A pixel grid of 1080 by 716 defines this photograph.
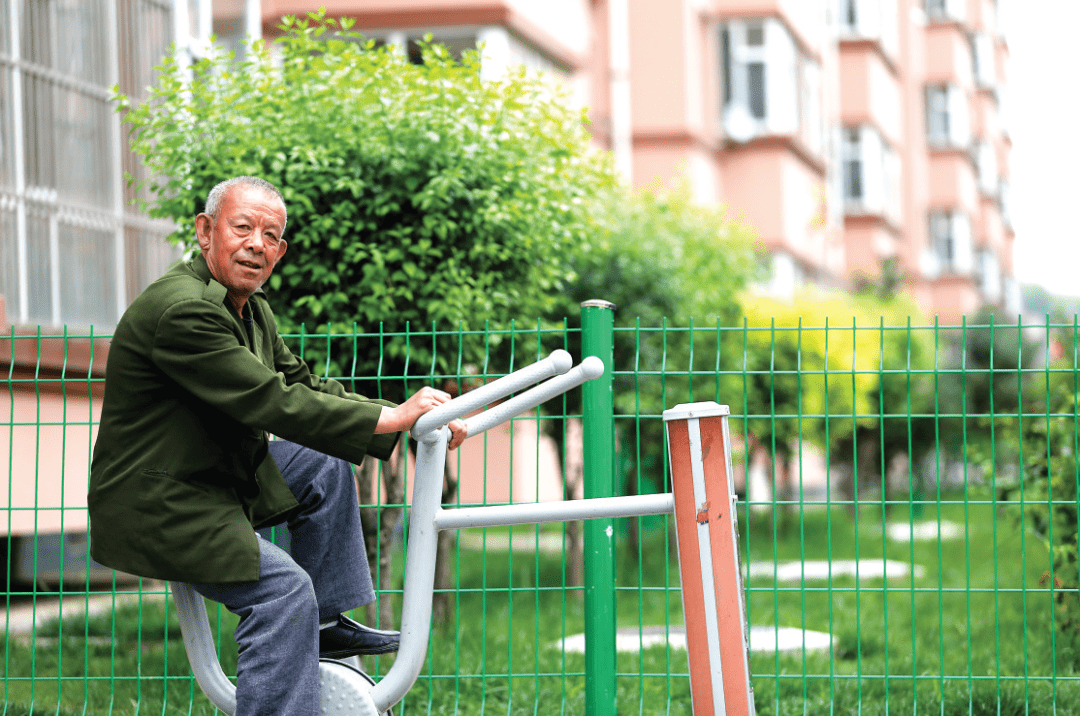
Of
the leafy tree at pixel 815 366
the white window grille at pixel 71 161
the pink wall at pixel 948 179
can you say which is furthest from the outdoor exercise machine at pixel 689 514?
the pink wall at pixel 948 179

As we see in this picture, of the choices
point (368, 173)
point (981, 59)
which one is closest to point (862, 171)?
point (981, 59)

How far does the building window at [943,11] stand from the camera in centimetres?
3547

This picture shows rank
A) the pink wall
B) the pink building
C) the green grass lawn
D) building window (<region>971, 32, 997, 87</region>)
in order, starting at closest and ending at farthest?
the green grass lawn → the pink building → the pink wall → building window (<region>971, 32, 997, 87</region>)

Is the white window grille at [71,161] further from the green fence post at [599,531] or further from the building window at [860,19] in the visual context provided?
the building window at [860,19]

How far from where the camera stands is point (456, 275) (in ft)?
18.4

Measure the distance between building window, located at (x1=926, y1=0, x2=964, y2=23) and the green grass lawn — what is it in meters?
29.2

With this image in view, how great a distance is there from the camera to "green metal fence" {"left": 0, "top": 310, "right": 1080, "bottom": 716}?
14.0 feet

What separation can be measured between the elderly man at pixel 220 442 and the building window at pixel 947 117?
34461 millimetres

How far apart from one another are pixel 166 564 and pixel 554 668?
3.12 m

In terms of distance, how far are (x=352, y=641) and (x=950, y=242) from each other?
34.1 m

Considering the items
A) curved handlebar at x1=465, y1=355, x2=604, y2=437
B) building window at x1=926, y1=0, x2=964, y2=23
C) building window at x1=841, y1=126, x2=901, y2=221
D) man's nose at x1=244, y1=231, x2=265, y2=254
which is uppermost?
building window at x1=926, y1=0, x2=964, y2=23

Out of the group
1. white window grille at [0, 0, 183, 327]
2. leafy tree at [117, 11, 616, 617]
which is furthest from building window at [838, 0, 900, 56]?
leafy tree at [117, 11, 616, 617]

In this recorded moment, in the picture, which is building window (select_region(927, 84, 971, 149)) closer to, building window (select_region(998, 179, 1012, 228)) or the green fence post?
building window (select_region(998, 179, 1012, 228))

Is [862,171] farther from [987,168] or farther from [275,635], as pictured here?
[275,635]
